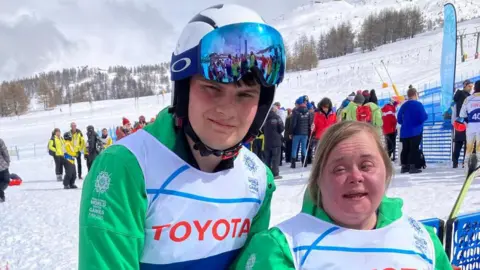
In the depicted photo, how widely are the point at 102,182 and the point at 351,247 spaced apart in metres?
1.07

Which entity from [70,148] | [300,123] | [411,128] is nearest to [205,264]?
[411,128]

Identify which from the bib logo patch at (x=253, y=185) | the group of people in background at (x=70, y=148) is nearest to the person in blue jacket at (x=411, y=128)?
the bib logo patch at (x=253, y=185)

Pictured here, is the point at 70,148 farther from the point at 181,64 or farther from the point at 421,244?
the point at 421,244

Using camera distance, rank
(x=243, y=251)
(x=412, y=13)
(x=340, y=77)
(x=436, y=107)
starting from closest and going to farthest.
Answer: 1. (x=243, y=251)
2. (x=436, y=107)
3. (x=340, y=77)
4. (x=412, y=13)

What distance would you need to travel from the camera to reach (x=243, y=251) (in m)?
1.78

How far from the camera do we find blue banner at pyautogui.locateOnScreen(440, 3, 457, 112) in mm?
11047

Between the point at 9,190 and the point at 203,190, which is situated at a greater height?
the point at 203,190

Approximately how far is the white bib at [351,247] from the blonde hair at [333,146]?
0.58 feet

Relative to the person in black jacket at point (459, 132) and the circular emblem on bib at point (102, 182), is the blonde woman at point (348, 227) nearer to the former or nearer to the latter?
the circular emblem on bib at point (102, 182)

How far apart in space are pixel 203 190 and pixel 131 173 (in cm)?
30

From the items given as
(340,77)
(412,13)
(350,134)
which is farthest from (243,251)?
(412,13)

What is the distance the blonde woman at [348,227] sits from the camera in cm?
179

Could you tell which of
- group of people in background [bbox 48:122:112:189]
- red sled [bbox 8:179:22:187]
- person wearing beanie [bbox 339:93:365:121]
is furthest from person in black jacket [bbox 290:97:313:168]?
red sled [bbox 8:179:22:187]

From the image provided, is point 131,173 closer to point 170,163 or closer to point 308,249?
point 170,163
